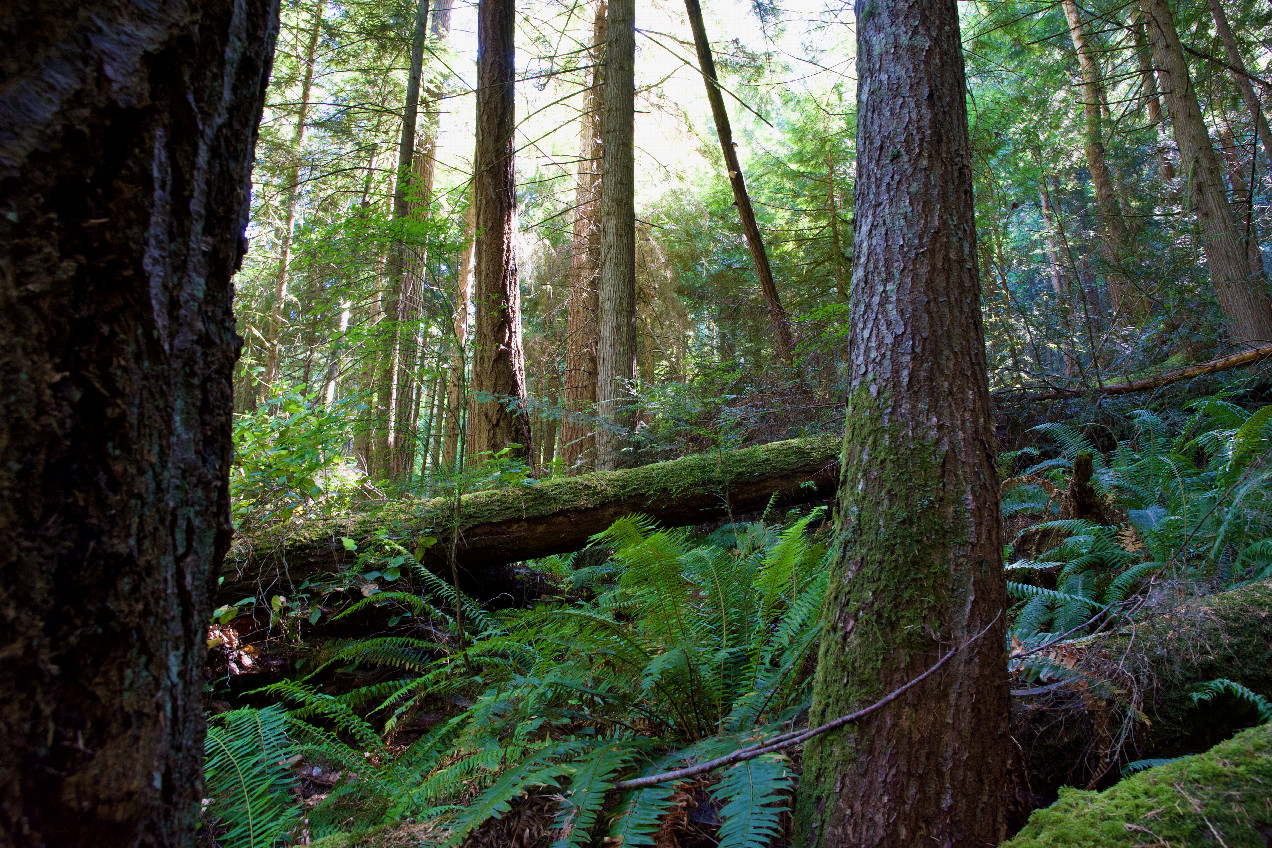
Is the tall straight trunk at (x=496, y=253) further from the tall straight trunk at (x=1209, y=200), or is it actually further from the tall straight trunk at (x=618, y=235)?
the tall straight trunk at (x=1209, y=200)

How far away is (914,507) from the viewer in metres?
1.75

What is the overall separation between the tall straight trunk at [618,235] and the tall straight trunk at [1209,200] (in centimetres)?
672

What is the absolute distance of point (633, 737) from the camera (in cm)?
214

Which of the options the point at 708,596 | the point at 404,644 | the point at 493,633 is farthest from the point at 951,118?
the point at 404,644

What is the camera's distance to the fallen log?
5.70 metres

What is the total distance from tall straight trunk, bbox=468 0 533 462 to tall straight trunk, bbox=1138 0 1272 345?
8142 mm

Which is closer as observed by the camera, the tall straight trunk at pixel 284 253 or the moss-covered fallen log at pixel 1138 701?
the moss-covered fallen log at pixel 1138 701

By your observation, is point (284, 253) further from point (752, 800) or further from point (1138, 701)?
point (1138, 701)

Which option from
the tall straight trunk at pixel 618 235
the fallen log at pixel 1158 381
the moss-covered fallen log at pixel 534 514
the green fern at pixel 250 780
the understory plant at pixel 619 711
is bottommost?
the green fern at pixel 250 780

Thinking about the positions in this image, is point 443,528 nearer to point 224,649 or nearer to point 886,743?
point 224,649

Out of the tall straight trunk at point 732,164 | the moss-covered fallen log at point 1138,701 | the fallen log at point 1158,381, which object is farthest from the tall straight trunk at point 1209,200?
the moss-covered fallen log at point 1138,701

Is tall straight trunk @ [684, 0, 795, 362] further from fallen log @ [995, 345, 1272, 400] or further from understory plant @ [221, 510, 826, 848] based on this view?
understory plant @ [221, 510, 826, 848]

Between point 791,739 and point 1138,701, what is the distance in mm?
1113

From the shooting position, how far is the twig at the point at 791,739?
64.5 inches
